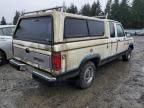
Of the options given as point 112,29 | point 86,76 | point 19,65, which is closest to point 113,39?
point 112,29

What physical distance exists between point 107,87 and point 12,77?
3188mm

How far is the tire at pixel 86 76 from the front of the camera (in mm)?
4699

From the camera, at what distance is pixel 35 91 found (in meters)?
4.80

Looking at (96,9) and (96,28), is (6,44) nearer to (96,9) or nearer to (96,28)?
(96,28)

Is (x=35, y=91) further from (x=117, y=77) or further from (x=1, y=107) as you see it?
(x=117, y=77)

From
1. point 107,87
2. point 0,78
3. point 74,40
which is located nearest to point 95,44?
point 74,40

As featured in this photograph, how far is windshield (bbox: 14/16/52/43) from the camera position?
13.1ft

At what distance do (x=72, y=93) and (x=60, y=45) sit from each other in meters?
1.60

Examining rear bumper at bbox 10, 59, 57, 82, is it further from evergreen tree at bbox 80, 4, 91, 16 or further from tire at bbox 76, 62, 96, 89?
evergreen tree at bbox 80, 4, 91, 16

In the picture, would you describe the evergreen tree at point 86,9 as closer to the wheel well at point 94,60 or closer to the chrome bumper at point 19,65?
the wheel well at point 94,60

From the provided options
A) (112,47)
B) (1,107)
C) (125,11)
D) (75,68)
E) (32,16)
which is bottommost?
(1,107)

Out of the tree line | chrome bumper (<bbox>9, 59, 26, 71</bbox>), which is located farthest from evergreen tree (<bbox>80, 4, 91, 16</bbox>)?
chrome bumper (<bbox>9, 59, 26, 71</bbox>)

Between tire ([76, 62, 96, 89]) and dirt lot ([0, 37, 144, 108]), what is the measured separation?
0.57 feet

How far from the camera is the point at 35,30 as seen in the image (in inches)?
A: 175
